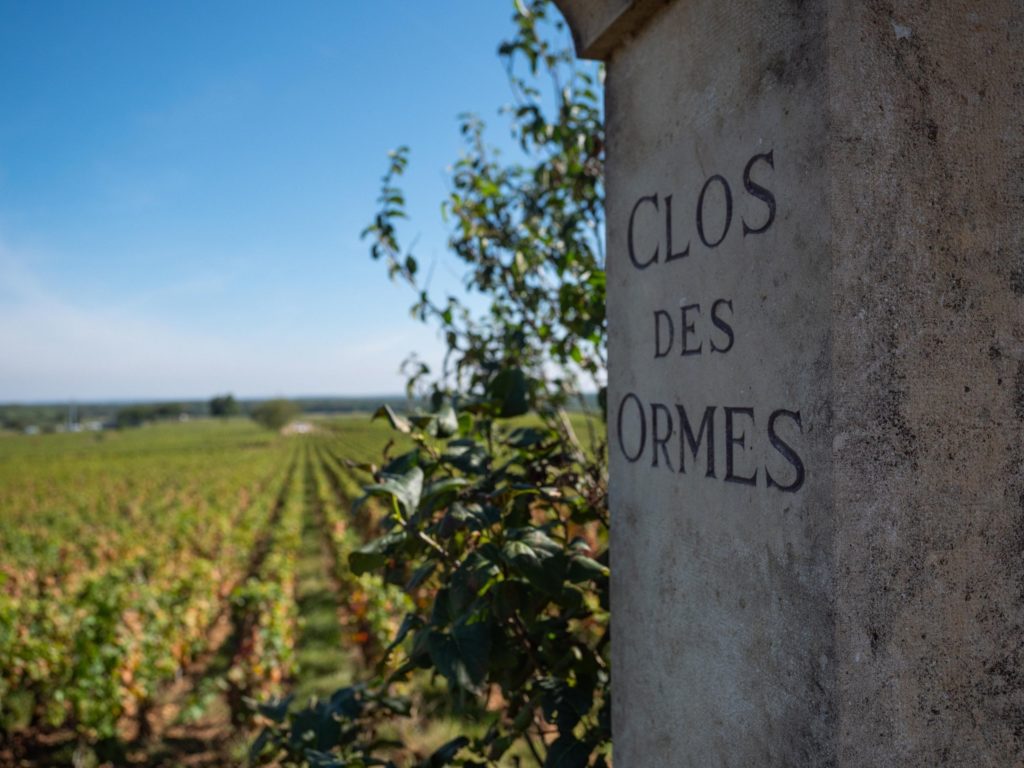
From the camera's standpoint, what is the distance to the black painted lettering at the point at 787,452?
40.0 inches

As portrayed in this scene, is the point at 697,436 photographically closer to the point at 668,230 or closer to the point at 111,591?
the point at 668,230

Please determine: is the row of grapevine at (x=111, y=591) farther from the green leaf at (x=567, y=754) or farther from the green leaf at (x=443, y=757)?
the green leaf at (x=567, y=754)

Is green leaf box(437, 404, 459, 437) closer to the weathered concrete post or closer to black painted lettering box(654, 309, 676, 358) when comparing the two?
black painted lettering box(654, 309, 676, 358)

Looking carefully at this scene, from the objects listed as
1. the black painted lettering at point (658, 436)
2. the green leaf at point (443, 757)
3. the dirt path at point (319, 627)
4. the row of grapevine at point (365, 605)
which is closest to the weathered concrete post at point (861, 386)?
the black painted lettering at point (658, 436)

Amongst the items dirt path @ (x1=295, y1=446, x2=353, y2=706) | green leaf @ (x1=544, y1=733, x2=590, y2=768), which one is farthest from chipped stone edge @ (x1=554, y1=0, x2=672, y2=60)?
dirt path @ (x1=295, y1=446, x2=353, y2=706)

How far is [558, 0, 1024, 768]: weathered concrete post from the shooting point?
0.96 meters

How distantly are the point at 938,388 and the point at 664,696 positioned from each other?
73 cm

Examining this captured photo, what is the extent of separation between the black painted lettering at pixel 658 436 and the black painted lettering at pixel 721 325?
0.62 ft

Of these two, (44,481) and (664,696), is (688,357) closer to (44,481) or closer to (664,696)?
(664,696)

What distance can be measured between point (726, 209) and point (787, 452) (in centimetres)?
41

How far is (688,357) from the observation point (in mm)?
1270

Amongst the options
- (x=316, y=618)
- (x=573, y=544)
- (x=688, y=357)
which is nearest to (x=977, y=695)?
→ (x=688, y=357)

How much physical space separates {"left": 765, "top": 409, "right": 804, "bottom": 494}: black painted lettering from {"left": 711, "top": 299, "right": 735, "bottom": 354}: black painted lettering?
0.15 m

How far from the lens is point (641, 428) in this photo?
1424 millimetres
